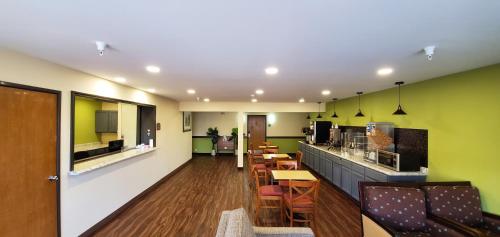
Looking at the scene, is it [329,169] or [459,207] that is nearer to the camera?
[459,207]

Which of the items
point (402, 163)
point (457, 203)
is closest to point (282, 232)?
point (457, 203)

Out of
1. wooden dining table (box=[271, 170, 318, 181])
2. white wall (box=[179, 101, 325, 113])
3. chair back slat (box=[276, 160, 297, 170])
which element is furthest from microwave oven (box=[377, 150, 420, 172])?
white wall (box=[179, 101, 325, 113])

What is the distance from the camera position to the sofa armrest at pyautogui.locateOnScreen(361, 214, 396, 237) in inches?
90.3

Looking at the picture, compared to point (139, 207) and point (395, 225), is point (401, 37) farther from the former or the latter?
point (139, 207)

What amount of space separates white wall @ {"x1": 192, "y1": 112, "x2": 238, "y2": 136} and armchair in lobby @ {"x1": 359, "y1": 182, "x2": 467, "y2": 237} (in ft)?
25.1

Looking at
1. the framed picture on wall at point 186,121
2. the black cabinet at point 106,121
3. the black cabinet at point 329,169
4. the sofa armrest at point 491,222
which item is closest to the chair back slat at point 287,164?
the black cabinet at point 329,169

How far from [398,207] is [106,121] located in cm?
618

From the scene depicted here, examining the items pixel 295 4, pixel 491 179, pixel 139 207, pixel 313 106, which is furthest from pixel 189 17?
pixel 313 106

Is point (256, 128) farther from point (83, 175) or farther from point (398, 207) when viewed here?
point (398, 207)

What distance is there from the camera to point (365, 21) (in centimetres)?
145

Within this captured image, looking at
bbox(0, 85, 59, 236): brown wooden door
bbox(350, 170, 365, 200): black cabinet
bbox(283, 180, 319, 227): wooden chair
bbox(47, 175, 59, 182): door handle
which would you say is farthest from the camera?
bbox(350, 170, 365, 200): black cabinet

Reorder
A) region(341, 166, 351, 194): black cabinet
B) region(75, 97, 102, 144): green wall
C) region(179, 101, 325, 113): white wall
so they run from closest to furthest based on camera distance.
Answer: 1. region(341, 166, 351, 194): black cabinet
2. region(75, 97, 102, 144): green wall
3. region(179, 101, 325, 113): white wall

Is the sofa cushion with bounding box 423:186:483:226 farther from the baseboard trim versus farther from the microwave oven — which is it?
the baseboard trim

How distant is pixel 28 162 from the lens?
2342 mm
